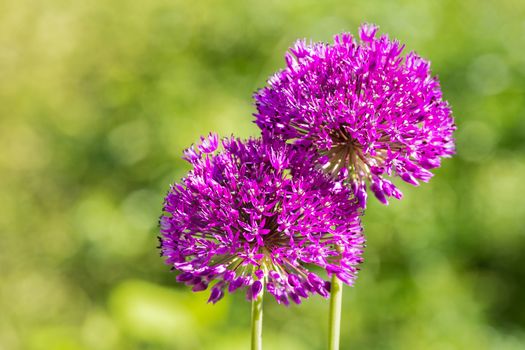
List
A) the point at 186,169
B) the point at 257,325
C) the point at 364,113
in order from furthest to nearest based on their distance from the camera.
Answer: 1. the point at 186,169
2. the point at 364,113
3. the point at 257,325

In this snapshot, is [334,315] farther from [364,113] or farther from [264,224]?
[364,113]

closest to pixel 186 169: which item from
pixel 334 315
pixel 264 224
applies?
pixel 264 224

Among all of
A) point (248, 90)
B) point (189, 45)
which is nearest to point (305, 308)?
point (248, 90)

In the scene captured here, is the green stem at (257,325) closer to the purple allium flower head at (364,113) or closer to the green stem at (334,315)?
the green stem at (334,315)

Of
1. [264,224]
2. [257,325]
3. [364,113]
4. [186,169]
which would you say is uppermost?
[186,169]

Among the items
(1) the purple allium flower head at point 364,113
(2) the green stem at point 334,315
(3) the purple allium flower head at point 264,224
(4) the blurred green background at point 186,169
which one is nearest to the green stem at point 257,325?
(3) the purple allium flower head at point 264,224

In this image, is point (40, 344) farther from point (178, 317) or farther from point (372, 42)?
point (372, 42)
